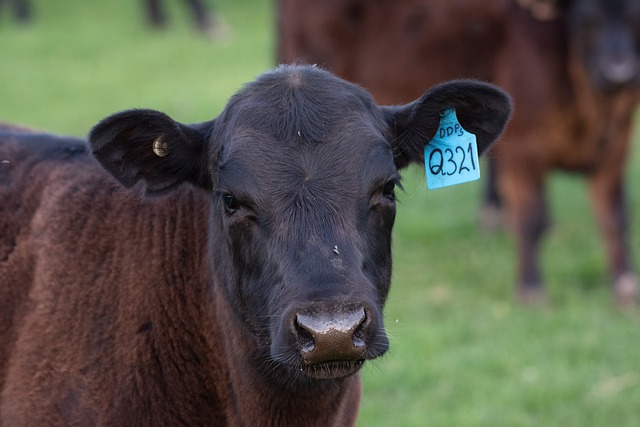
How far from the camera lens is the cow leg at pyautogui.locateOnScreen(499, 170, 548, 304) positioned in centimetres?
818

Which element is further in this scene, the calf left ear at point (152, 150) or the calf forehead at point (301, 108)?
the calf left ear at point (152, 150)

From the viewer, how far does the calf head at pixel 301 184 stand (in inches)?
127

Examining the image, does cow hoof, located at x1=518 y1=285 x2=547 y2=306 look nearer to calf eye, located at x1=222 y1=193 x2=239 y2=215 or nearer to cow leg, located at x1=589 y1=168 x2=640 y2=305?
cow leg, located at x1=589 y1=168 x2=640 y2=305

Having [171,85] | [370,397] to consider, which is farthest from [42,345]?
[171,85]

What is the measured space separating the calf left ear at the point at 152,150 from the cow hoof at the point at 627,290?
16.0 ft

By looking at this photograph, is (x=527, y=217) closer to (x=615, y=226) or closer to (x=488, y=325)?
(x=615, y=226)

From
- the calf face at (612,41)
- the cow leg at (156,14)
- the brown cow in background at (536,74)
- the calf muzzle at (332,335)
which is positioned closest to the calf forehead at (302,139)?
the calf muzzle at (332,335)

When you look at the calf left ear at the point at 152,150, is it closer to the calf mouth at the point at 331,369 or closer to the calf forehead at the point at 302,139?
the calf forehead at the point at 302,139

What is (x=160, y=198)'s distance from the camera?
4109 mm

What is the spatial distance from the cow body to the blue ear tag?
5 centimetres

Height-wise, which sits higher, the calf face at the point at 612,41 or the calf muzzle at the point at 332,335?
the calf muzzle at the point at 332,335

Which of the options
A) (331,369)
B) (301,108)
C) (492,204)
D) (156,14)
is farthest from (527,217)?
(156,14)

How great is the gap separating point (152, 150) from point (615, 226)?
5.32 metres

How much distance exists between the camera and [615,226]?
27.1ft
